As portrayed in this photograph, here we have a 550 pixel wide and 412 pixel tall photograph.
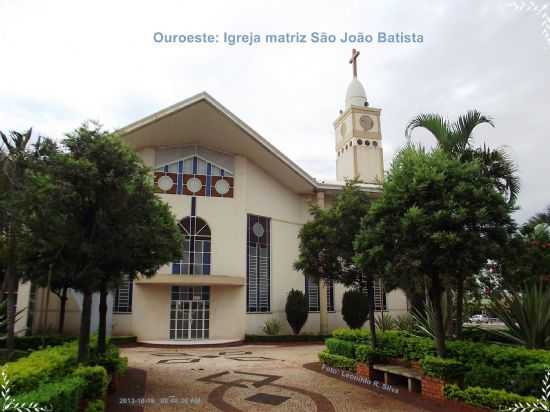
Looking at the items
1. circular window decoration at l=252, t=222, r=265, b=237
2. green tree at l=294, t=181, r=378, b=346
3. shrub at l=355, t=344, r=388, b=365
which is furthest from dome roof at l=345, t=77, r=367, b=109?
shrub at l=355, t=344, r=388, b=365

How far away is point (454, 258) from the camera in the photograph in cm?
723

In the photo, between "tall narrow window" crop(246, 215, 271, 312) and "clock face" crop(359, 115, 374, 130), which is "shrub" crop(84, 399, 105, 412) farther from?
"clock face" crop(359, 115, 374, 130)

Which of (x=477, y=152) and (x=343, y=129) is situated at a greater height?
(x=343, y=129)

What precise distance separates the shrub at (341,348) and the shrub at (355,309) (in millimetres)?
10507

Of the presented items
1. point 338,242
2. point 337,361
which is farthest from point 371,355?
point 338,242

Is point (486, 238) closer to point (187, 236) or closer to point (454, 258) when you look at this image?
point (454, 258)

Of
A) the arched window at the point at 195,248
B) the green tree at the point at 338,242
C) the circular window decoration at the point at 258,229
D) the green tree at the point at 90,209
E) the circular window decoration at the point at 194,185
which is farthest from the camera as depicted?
the circular window decoration at the point at 258,229

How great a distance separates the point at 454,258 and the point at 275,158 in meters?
15.7

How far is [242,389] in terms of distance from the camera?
9.04 meters

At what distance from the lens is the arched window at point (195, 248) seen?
2100 cm

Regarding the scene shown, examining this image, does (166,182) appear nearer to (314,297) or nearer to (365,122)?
(314,297)

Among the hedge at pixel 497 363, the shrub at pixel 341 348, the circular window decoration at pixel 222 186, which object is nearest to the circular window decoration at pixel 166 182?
the circular window decoration at pixel 222 186

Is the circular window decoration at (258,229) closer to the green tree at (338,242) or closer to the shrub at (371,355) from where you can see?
the green tree at (338,242)

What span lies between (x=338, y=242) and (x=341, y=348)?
2953 mm
